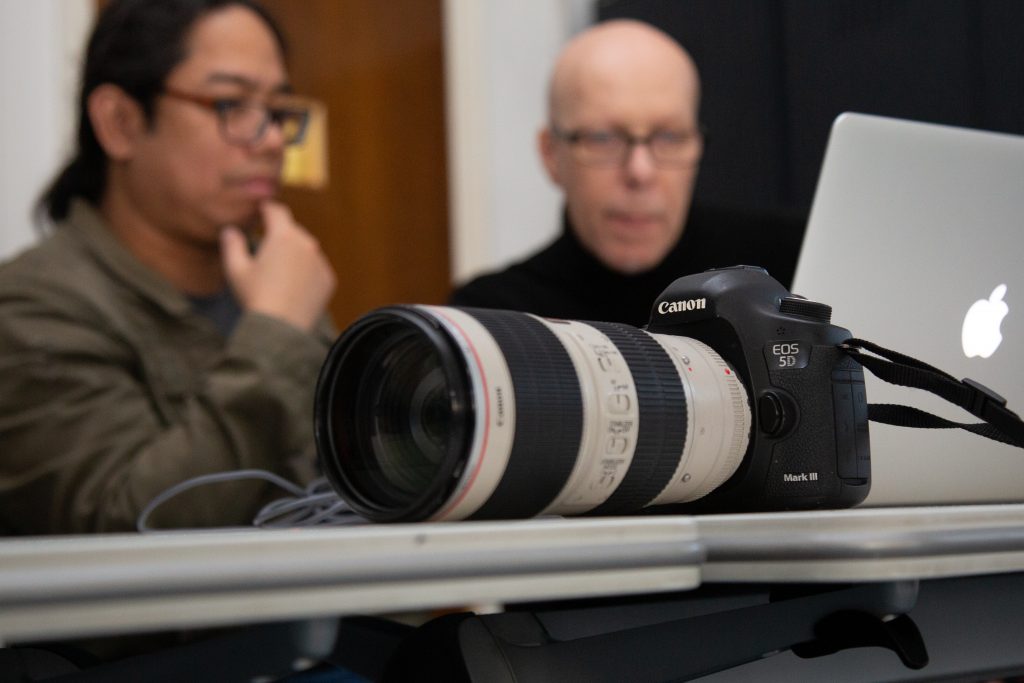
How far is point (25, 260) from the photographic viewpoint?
4.13 ft

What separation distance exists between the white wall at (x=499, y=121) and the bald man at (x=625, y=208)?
96cm

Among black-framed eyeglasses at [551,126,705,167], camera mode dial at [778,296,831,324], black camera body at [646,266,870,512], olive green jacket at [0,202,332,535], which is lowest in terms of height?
olive green jacket at [0,202,332,535]

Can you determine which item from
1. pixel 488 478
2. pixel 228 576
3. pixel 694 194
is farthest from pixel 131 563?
pixel 694 194

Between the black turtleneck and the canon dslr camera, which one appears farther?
the black turtleneck

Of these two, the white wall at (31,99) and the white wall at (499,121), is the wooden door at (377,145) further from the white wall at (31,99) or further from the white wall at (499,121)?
the white wall at (31,99)

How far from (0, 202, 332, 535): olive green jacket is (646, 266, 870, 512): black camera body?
61cm

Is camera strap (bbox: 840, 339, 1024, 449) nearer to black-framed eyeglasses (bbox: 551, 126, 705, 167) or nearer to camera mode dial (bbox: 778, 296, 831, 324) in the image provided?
camera mode dial (bbox: 778, 296, 831, 324)

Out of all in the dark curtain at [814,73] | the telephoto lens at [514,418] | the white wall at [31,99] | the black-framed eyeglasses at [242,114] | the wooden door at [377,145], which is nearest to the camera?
the telephoto lens at [514,418]

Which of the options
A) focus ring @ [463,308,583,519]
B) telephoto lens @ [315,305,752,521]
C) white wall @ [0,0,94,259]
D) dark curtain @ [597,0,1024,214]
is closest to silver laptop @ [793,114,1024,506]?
telephoto lens @ [315,305,752,521]

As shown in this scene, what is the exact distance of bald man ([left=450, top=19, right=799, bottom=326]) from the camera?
4.73 ft

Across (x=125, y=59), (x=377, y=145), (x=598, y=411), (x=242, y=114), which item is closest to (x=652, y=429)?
(x=598, y=411)

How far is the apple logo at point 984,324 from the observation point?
2.25 feet

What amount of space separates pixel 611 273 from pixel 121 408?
0.66 metres

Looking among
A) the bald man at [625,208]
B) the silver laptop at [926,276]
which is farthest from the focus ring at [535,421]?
the bald man at [625,208]
